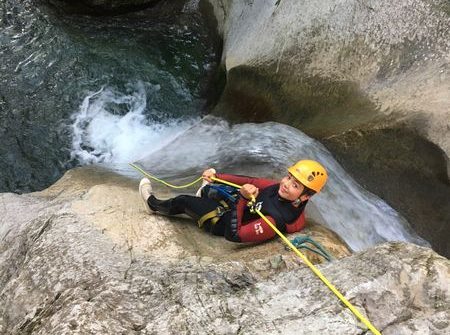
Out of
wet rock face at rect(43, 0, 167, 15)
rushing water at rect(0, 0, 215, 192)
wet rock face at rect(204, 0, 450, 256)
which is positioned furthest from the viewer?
wet rock face at rect(43, 0, 167, 15)

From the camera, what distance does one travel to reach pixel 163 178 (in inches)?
241

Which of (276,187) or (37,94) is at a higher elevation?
(276,187)

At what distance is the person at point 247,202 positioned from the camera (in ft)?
13.5

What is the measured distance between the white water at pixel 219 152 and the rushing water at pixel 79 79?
0.04m

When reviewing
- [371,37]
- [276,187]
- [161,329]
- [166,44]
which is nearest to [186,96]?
[166,44]

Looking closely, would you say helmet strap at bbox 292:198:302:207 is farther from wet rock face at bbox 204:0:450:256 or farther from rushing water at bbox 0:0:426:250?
wet rock face at bbox 204:0:450:256

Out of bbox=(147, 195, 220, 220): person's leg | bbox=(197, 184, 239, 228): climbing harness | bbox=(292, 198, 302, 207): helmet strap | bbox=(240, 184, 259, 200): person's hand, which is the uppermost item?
bbox=(292, 198, 302, 207): helmet strap

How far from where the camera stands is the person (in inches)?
162

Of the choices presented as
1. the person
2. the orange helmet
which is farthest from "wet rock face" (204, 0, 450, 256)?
the orange helmet

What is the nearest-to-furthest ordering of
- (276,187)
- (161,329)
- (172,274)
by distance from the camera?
(161,329)
(172,274)
(276,187)

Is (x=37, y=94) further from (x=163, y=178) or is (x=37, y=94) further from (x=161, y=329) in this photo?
(x=161, y=329)

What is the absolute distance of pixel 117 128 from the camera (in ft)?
25.4

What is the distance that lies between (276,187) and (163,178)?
2.09m

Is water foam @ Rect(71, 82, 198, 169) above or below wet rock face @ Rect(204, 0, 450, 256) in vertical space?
below
